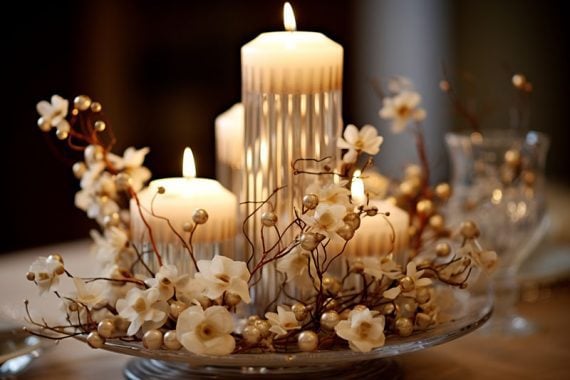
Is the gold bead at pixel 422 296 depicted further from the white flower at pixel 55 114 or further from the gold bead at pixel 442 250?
the white flower at pixel 55 114

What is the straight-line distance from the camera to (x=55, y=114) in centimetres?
101

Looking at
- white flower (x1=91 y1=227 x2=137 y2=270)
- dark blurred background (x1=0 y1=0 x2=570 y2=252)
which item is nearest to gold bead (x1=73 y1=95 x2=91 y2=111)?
white flower (x1=91 y1=227 x2=137 y2=270)

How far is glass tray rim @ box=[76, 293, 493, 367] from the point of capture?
85 cm

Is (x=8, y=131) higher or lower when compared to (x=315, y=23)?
lower

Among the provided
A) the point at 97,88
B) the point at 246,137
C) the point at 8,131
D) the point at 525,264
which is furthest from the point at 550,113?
the point at 246,137

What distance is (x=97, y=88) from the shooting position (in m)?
→ 3.04

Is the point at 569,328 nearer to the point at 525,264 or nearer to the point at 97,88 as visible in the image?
the point at 525,264

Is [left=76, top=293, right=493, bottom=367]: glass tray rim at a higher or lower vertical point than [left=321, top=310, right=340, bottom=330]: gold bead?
lower

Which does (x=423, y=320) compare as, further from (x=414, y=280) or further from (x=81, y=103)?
(x=81, y=103)

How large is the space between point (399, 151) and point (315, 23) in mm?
616

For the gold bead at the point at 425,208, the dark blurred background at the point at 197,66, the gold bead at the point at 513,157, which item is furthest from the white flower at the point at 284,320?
the dark blurred background at the point at 197,66

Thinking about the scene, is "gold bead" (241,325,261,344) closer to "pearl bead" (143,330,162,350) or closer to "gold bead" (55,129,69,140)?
"pearl bead" (143,330,162,350)

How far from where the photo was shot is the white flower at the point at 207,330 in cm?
83

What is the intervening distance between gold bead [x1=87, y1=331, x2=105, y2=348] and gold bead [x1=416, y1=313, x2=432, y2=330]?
29 cm
